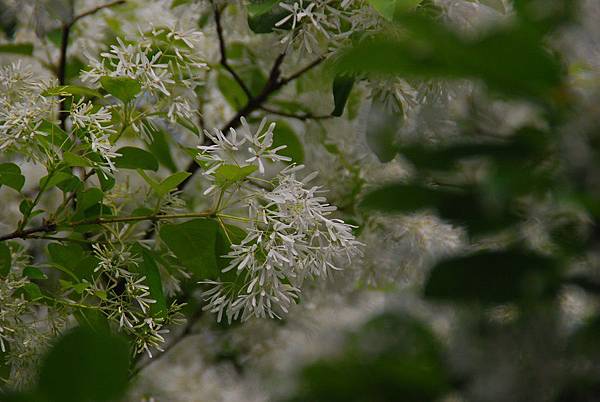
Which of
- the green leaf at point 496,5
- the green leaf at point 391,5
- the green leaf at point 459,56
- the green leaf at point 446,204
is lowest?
the green leaf at point 496,5

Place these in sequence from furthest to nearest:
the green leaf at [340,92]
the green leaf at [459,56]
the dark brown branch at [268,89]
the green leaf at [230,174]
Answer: the dark brown branch at [268,89]
the green leaf at [340,92]
the green leaf at [230,174]
the green leaf at [459,56]

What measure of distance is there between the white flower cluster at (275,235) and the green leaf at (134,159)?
0.25ft

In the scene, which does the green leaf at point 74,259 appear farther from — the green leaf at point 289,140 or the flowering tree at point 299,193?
the green leaf at point 289,140

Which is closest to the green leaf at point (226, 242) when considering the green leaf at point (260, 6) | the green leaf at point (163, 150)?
the green leaf at point (260, 6)

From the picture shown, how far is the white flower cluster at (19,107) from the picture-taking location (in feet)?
2.03

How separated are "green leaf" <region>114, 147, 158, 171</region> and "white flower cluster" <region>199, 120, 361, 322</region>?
75 mm

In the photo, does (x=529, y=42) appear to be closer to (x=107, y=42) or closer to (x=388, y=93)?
(x=388, y=93)

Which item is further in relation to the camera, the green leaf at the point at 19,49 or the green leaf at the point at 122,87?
the green leaf at the point at 19,49

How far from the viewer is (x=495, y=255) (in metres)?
0.22

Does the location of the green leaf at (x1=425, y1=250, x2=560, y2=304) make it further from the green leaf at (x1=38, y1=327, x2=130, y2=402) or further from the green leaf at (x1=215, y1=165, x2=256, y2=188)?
the green leaf at (x1=215, y1=165, x2=256, y2=188)

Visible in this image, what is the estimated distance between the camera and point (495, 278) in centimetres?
22

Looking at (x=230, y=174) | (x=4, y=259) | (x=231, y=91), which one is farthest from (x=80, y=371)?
(x=231, y=91)

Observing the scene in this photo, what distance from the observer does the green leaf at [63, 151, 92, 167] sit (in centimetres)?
59

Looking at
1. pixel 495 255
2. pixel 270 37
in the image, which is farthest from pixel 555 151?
pixel 270 37
